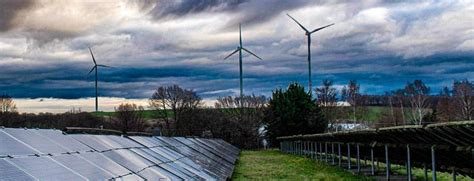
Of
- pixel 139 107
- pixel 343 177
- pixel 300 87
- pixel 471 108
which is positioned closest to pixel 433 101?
pixel 471 108

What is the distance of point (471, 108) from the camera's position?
108m

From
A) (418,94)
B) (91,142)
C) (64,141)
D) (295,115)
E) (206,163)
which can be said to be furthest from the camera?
(418,94)

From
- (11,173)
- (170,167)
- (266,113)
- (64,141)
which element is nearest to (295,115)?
(266,113)

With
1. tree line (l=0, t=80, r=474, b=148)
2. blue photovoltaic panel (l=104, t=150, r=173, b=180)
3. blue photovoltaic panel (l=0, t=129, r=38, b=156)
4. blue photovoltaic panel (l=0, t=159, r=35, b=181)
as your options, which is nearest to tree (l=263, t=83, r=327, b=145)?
tree line (l=0, t=80, r=474, b=148)

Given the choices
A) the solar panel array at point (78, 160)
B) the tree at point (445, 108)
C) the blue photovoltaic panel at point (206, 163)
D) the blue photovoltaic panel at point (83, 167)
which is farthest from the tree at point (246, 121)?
the blue photovoltaic panel at point (83, 167)

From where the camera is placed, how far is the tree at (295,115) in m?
88.3

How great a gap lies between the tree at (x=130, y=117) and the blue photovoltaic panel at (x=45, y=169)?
94111 millimetres

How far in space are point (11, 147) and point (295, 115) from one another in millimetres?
77561

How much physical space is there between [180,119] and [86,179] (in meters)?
98.8

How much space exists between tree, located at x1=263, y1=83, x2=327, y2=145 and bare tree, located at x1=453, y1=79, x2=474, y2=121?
27.7 m

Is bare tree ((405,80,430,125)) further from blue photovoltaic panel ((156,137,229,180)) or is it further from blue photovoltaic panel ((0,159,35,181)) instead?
blue photovoltaic panel ((0,159,35,181))

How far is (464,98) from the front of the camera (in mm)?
109250

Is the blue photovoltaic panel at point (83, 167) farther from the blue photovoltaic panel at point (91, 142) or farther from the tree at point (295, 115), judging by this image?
the tree at point (295, 115)

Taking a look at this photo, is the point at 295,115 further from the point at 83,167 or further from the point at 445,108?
the point at 83,167
